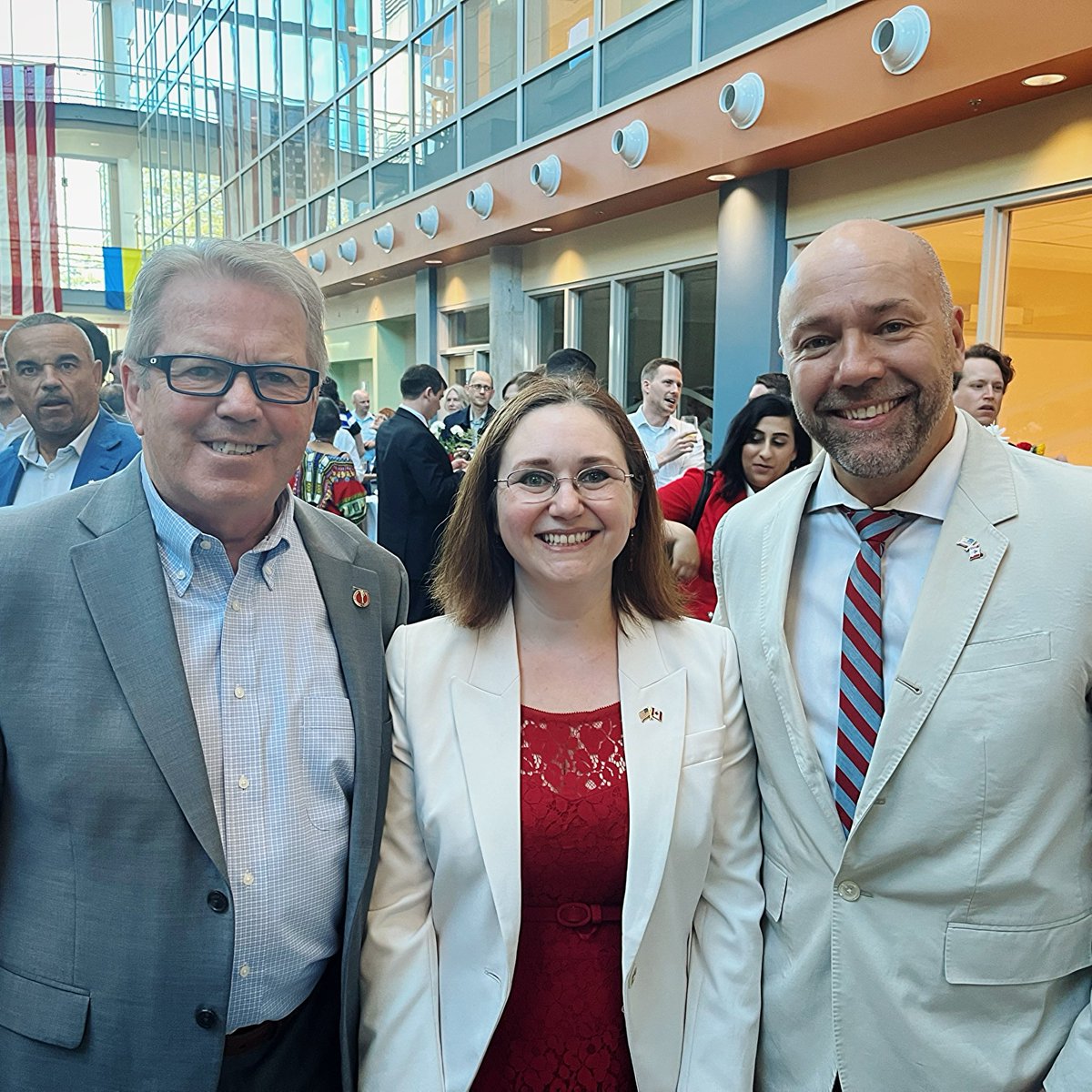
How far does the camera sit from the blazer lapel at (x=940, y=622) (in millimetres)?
1648

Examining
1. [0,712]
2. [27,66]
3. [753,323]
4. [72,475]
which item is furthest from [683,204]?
[0,712]

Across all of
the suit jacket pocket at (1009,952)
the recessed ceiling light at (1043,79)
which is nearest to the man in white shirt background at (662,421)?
the recessed ceiling light at (1043,79)

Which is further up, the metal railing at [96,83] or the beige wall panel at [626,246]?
the metal railing at [96,83]

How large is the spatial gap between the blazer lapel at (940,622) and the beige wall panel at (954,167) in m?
5.32

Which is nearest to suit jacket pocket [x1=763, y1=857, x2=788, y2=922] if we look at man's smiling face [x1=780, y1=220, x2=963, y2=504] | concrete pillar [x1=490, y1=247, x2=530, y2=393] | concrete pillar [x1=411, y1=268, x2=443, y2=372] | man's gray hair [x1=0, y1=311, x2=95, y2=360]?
man's smiling face [x1=780, y1=220, x2=963, y2=504]

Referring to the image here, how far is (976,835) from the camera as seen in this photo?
1618 millimetres

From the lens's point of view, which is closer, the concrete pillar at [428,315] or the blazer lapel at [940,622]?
the blazer lapel at [940,622]

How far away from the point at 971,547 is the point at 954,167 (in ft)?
20.0

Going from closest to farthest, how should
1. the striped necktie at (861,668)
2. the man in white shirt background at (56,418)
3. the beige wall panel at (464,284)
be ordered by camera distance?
1. the striped necktie at (861,668)
2. the man in white shirt background at (56,418)
3. the beige wall panel at (464,284)

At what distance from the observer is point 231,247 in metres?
1.67

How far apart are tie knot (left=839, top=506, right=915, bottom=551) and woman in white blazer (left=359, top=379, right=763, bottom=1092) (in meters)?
0.39

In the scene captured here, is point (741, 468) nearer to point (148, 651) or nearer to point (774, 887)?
point (774, 887)

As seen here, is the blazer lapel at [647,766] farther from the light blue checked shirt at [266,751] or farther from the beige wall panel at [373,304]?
the beige wall panel at [373,304]

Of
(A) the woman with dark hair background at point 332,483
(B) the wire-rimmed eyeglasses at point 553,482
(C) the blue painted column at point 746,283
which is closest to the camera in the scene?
(B) the wire-rimmed eyeglasses at point 553,482
